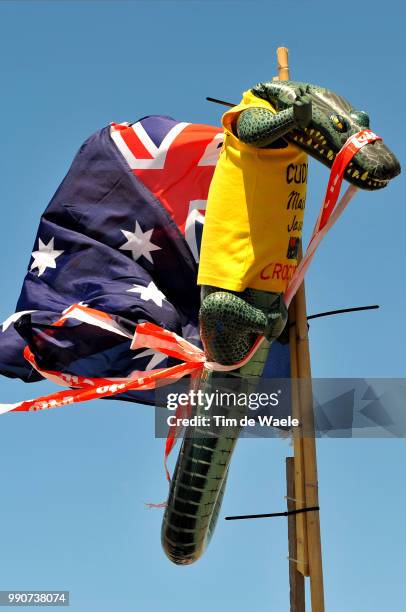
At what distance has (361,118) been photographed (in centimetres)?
618

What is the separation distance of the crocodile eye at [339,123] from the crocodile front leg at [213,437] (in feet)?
2.72

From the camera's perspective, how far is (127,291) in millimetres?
7215

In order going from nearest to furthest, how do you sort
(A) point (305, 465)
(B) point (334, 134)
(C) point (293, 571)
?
(B) point (334, 134), (A) point (305, 465), (C) point (293, 571)

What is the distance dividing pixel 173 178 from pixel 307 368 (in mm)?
1458

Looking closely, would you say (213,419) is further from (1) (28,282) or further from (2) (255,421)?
(1) (28,282)

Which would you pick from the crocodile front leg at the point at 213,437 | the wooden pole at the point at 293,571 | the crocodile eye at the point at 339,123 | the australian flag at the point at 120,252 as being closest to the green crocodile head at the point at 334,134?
the crocodile eye at the point at 339,123

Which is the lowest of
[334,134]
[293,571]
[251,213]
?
[293,571]

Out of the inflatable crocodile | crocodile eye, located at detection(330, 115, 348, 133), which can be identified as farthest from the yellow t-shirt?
crocodile eye, located at detection(330, 115, 348, 133)

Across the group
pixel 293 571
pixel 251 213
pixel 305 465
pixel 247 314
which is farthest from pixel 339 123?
pixel 293 571

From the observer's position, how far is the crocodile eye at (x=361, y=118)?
20.2 feet

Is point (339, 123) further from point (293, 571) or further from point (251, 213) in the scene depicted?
point (293, 571)

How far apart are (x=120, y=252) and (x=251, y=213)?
1.50 metres

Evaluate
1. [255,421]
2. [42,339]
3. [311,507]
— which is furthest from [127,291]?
[311,507]

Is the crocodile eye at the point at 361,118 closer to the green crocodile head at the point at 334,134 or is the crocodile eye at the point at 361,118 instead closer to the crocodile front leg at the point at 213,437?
the green crocodile head at the point at 334,134
